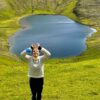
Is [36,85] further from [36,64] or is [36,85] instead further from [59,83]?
[59,83]

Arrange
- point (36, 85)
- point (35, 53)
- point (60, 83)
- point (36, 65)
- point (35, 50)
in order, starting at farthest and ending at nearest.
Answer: point (60, 83), point (36, 85), point (36, 65), point (35, 53), point (35, 50)

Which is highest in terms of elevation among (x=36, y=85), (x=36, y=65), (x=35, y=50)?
(x=35, y=50)

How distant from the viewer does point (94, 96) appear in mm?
30047

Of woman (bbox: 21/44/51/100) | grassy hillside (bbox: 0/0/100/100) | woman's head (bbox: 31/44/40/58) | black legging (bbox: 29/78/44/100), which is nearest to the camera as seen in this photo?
woman's head (bbox: 31/44/40/58)

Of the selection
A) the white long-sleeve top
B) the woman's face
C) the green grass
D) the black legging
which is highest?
the woman's face

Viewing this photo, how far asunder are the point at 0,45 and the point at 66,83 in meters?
141

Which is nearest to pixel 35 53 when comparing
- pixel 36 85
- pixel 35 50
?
pixel 35 50

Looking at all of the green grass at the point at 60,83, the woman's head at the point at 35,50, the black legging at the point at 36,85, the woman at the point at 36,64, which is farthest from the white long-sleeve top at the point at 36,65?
the green grass at the point at 60,83

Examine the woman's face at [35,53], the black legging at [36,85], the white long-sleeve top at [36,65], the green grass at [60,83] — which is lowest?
A: the green grass at [60,83]

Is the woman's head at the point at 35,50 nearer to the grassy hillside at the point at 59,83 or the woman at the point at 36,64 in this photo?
the woman at the point at 36,64

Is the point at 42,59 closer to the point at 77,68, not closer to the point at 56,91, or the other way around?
the point at 56,91

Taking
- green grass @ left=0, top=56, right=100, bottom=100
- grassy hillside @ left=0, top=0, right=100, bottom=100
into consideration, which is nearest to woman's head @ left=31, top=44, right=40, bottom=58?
green grass @ left=0, top=56, right=100, bottom=100

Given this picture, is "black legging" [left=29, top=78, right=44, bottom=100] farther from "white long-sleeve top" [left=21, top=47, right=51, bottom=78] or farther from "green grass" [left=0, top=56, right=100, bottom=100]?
"green grass" [left=0, top=56, right=100, bottom=100]

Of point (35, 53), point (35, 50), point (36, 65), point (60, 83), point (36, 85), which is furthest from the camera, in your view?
point (60, 83)
